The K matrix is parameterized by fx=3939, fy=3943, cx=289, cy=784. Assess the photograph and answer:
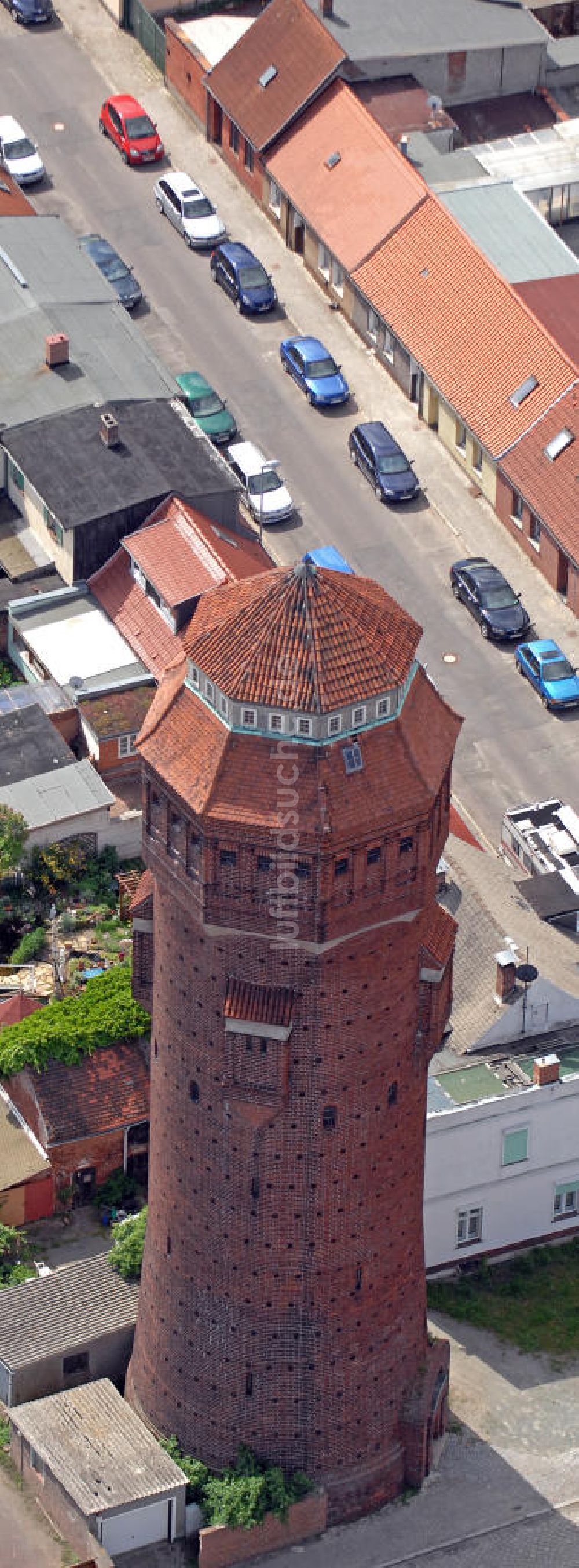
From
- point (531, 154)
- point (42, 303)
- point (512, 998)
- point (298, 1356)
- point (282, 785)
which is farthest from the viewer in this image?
point (531, 154)

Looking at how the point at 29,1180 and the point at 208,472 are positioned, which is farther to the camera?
the point at 208,472

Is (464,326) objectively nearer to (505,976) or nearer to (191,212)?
(191,212)

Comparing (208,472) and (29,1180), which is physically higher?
(208,472)

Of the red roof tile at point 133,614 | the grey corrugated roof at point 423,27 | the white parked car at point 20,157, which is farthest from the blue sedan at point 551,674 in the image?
the white parked car at point 20,157

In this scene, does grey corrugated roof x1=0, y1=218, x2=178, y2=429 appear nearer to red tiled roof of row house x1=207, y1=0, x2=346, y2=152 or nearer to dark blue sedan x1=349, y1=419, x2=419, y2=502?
dark blue sedan x1=349, y1=419, x2=419, y2=502

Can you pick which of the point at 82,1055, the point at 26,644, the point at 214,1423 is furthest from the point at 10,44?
the point at 214,1423

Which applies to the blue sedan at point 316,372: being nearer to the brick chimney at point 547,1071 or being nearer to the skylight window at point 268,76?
the skylight window at point 268,76

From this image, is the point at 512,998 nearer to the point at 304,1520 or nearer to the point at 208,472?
the point at 304,1520
